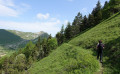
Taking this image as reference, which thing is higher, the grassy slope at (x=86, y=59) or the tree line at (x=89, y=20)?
the tree line at (x=89, y=20)

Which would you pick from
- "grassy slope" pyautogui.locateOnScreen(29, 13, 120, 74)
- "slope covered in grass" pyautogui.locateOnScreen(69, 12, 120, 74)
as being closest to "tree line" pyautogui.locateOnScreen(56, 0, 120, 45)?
"slope covered in grass" pyautogui.locateOnScreen(69, 12, 120, 74)

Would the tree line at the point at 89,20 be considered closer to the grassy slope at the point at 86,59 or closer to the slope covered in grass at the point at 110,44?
the slope covered in grass at the point at 110,44

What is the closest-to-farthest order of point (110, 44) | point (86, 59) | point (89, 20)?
point (86, 59) → point (110, 44) → point (89, 20)

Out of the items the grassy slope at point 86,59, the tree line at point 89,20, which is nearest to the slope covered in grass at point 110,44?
the grassy slope at point 86,59

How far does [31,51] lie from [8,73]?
82.6ft

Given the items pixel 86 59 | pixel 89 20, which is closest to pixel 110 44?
pixel 86 59

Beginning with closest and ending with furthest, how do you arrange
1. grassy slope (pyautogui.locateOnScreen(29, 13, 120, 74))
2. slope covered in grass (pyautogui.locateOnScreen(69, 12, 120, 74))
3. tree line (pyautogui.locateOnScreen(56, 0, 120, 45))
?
slope covered in grass (pyautogui.locateOnScreen(69, 12, 120, 74)) < grassy slope (pyautogui.locateOnScreen(29, 13, 120, 74)) < tree line (pyautogui.locateOnScreen(56, 0, 120, 45))

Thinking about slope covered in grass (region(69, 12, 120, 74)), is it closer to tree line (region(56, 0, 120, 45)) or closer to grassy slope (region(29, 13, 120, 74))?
grassy slope (region(29, 13, 120, 74))

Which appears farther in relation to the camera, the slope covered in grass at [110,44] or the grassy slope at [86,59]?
the grassy slope at [86,59]

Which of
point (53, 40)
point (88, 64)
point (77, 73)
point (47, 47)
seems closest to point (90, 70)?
point (88, 64)

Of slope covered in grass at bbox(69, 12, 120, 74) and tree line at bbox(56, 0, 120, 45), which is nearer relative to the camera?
slope covered in grass at bbox(69, 12, 120, 74)

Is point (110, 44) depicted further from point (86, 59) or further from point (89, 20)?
point (89, 20)

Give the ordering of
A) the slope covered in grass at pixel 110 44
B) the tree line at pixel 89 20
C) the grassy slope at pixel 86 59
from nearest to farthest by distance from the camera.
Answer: the slope covered in grass at pixel 110 44, the grassy slope at pixel 86 59, the tree line at pixel 89 20

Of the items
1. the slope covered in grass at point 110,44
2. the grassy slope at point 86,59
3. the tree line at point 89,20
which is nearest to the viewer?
the slope covered in grass at point 110,44
